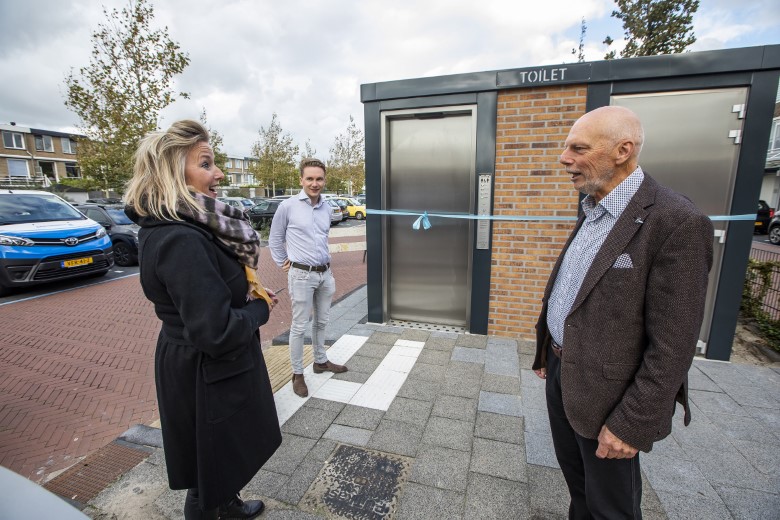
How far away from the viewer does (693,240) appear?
4.20 feet

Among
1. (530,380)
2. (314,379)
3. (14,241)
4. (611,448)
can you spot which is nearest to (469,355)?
(530,380)

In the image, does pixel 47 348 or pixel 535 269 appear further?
pixel 47 348

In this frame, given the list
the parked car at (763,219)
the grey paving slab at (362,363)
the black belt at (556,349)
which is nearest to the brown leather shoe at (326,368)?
the grey paving slab at (362,363)

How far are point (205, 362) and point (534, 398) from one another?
8.96ft

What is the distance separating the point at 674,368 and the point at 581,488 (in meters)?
0.95

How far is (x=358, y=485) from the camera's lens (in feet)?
7.84

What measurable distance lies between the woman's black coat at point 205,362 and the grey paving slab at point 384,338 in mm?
2719

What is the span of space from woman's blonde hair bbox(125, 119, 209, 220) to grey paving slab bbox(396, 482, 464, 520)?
1979 millimetres

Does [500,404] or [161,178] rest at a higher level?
[161,178]

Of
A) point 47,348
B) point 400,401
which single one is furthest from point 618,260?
point 47,348

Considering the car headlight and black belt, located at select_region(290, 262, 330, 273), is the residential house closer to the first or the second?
the car headlight

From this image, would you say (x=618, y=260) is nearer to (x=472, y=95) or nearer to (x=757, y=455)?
(x=757, y=455)

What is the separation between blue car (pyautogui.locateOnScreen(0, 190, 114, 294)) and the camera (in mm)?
6879

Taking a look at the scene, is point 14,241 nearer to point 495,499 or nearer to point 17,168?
point 495,499
